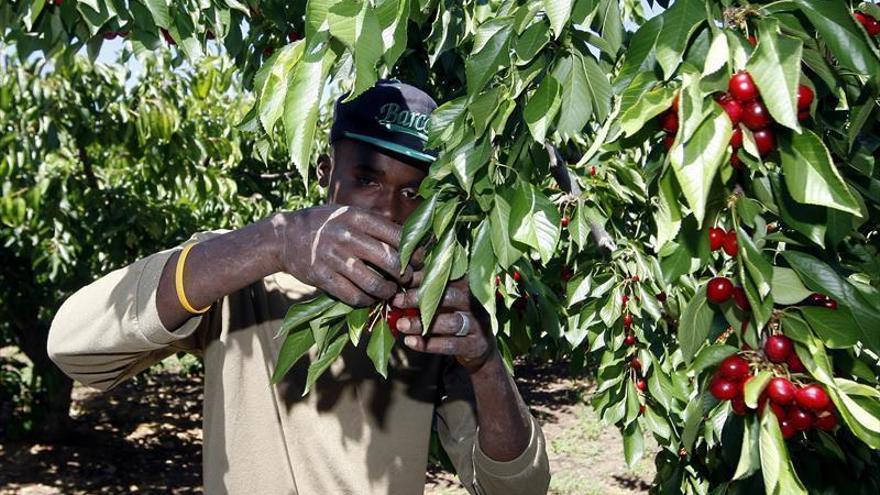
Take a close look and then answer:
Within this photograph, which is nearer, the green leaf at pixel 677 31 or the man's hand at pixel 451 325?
the green leaf at pixel 677 31

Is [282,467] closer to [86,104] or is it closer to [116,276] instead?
[116,276]

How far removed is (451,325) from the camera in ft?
4.52

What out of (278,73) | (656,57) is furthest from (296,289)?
(656,57)

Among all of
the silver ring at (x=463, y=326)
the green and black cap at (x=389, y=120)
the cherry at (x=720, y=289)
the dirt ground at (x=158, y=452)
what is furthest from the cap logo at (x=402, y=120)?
the dirt ground at (x=158, y=452)

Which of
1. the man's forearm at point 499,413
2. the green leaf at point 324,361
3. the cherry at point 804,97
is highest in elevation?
the cherry at point 804,97

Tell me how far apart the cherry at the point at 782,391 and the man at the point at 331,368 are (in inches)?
20.3

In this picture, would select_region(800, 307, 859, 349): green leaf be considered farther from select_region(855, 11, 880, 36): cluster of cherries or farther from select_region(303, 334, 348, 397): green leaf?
select_region(303, 334, 348, 397): green leaf

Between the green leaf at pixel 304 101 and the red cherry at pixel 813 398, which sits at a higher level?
→ the green leaf at pixel 304 101

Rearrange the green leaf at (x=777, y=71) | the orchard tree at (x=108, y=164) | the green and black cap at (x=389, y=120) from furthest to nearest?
the orchard tree at (x=108, y=164), the green and black cap at (x=389, y=120), the green leaf at (x=777, y=71)

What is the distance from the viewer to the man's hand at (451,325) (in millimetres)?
1333

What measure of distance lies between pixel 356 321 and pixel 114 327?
44cm

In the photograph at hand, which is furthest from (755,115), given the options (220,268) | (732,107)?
(220,268)

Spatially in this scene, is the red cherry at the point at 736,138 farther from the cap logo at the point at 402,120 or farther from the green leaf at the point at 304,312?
the cap logo at the point at 402,120

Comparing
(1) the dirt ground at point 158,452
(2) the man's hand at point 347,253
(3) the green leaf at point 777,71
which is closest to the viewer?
(3) the green leaf at point 777,71
